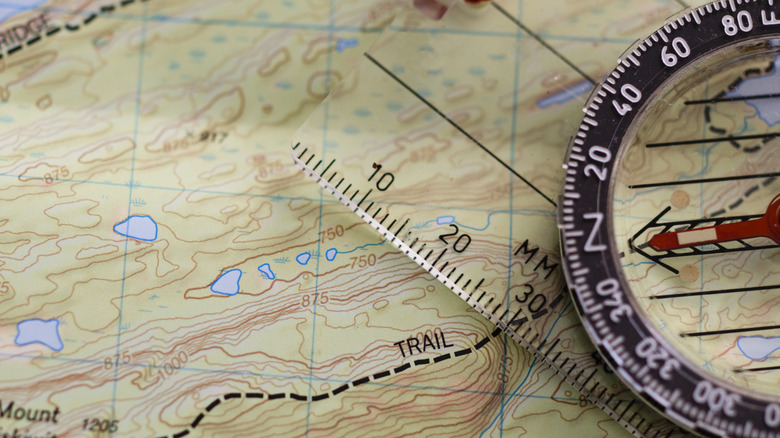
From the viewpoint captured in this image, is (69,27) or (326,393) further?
(69,27)

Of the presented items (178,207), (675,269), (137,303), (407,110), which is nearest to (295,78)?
(407,110)

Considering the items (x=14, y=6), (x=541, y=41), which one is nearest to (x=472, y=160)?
(x=541, y=41)

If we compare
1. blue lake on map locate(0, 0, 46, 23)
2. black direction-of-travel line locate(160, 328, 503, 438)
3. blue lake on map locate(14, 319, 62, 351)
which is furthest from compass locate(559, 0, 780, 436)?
blue lake on map locate(0, 0, 46, 23)

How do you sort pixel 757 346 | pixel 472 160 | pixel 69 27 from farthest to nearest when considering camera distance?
1. pixel 69 27
2. pixel 472 160
3. pixel 757 346

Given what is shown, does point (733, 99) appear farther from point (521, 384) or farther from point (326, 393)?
point (326, 393)

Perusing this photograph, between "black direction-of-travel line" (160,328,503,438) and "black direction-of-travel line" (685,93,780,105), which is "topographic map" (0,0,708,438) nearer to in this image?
"black direction-of-travel line" (160,328,503,438)

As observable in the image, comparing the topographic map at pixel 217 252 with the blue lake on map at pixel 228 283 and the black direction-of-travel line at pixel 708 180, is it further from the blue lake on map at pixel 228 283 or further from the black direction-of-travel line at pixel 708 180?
the black direction-of-travel line at pixel 708 180

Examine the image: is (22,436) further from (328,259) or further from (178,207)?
(328,259)
